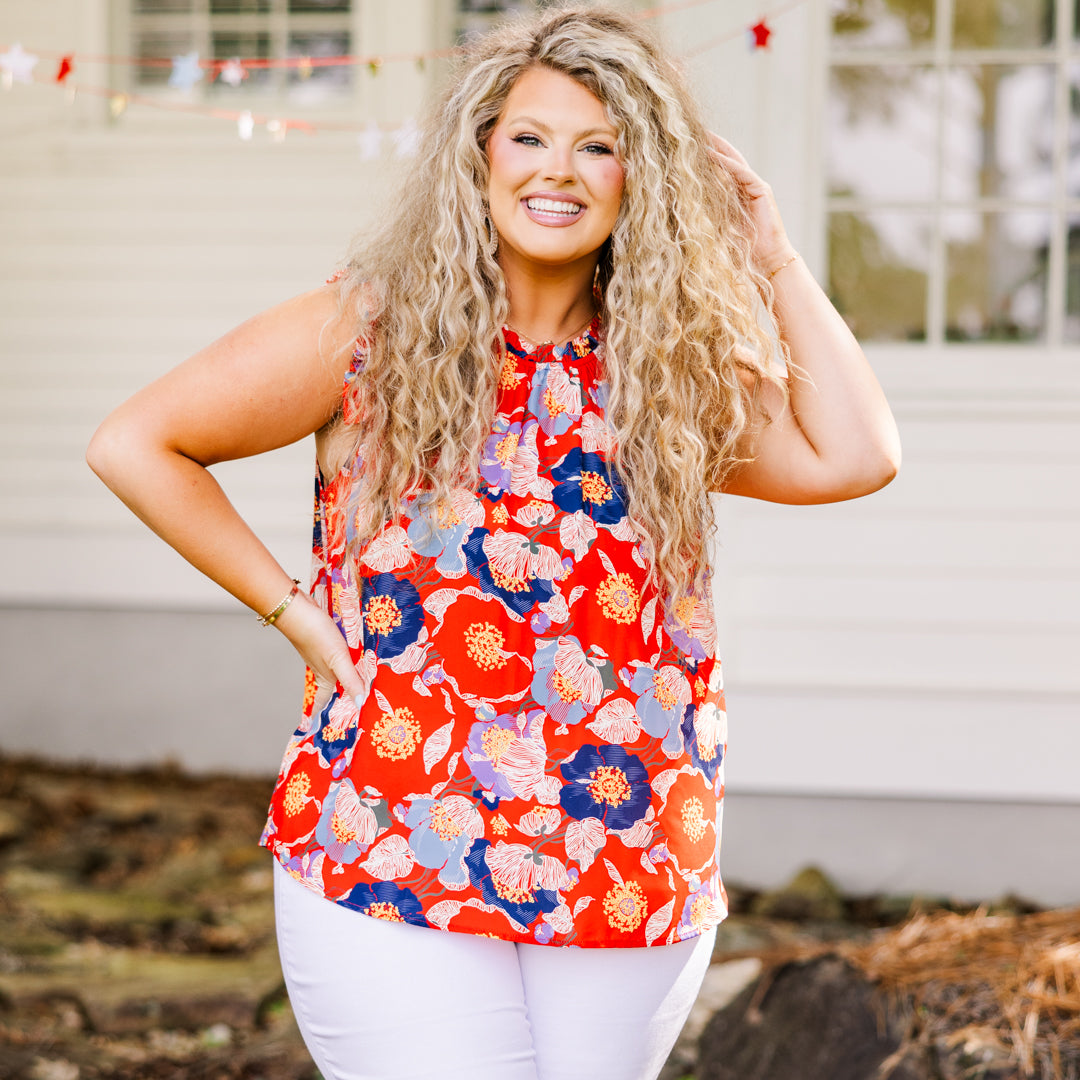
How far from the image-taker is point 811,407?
1713 millimetres

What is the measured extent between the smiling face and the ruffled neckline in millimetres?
107

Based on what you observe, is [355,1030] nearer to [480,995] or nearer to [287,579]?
[480,995]

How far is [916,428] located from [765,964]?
1.72m

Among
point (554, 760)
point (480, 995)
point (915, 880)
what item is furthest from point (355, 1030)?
point (915, 880)

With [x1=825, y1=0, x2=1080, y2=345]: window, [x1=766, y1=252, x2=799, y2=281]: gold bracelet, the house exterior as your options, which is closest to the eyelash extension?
[x1=766, y1=252, x2=799, y2=281]: gold bracelet

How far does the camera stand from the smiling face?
155cm

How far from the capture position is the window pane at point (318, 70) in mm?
4746

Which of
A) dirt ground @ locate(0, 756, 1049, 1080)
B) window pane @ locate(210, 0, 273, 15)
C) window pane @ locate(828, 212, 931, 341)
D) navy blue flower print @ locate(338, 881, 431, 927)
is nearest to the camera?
navy blue flower print @ locate(338, 881, 431, 927)

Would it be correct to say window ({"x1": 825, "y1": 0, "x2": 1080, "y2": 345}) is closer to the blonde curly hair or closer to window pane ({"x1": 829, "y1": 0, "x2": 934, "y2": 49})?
window pane ({"x1": 829, "y1": 0, "x2": 934, "y2": 49})

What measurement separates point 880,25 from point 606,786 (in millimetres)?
3233

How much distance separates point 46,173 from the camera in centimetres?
475

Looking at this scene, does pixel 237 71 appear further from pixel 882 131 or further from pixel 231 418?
pixel 231 418

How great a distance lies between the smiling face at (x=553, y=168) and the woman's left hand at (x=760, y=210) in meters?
0.24

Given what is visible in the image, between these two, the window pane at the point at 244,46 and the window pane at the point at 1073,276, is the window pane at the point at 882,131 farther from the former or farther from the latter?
the window pane at the point at 244,46
